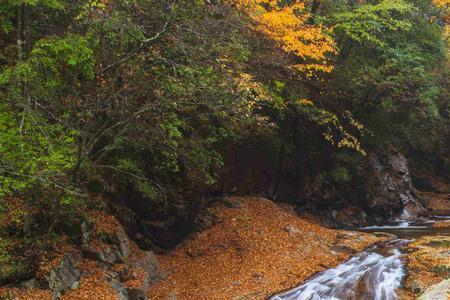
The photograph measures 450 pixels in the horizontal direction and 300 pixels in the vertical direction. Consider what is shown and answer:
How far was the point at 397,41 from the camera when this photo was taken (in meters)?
20.9

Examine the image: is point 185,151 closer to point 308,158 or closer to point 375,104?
point 308,158

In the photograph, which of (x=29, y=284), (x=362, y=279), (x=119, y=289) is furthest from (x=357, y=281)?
(x=29, y=284)

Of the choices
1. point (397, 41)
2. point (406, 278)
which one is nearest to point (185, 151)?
point (406, 278)

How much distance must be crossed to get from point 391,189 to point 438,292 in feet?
43.3

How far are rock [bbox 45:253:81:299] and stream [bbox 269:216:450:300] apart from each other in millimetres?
4856

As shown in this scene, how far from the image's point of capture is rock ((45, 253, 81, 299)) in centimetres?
916

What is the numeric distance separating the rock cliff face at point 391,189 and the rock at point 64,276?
15.8 metres

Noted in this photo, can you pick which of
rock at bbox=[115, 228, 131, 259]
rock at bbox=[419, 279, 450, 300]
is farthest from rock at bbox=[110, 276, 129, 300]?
rock at bbox=[419, 279, 450, 300]

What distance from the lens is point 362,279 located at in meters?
11.8

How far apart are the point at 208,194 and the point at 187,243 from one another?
270cm

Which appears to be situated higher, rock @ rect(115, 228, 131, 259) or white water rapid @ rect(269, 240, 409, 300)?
rock @ rect(115, 228, 131, 259)

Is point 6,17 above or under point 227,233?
above

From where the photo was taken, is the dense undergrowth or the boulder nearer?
the dense undergrowth

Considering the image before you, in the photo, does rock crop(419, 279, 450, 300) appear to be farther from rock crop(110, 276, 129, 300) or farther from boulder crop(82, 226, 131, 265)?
boulder crop(82, 226, 131, 265)
